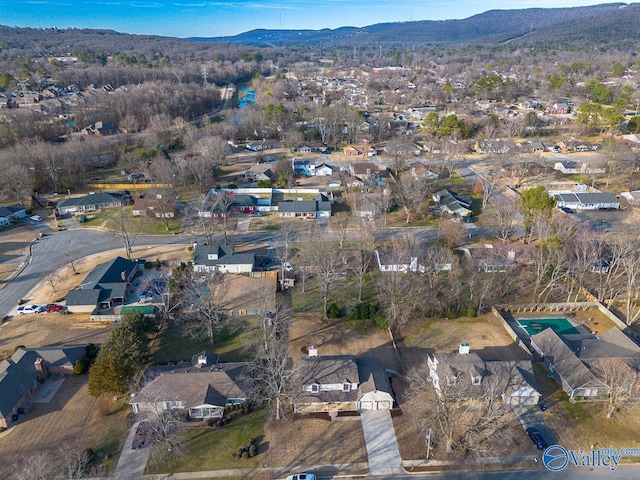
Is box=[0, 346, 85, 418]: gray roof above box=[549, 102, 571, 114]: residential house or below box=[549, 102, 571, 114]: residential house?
above

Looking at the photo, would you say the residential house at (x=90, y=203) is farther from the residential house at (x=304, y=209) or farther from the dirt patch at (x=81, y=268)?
the residential house at (x=304, y=209)

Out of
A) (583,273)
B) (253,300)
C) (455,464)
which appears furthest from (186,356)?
(583,273)

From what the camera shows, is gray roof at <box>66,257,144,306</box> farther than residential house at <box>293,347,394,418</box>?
Yes

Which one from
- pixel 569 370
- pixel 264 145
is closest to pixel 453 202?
pixel 569 370

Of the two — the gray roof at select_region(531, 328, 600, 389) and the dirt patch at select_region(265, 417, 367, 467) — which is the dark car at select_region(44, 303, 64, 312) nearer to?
the dirt patch at select_region(265, 417, 367, 467)

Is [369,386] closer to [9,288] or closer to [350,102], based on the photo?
[9,288]

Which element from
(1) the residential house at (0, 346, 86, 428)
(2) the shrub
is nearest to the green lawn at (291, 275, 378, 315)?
(2) the shrub
